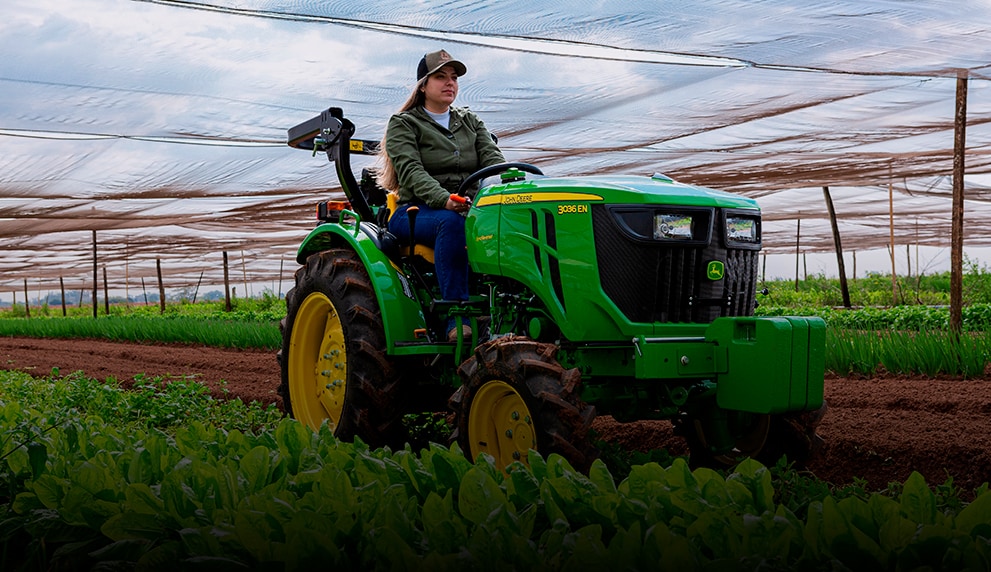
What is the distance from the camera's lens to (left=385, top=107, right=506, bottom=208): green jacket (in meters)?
4.03

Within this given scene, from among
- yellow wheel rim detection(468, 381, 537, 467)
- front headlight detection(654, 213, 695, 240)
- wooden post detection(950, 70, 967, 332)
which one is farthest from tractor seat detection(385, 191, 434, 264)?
wooden post detection(950, 70, 967, 332)

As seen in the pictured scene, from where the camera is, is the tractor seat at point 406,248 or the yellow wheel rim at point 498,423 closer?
the yellow wheel rim at point 498,423

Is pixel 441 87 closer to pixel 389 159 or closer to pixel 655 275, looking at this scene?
pixel 389 159

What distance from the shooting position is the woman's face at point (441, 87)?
423 centimetres

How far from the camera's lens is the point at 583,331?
3467mm

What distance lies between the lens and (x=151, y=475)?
2.71 metres

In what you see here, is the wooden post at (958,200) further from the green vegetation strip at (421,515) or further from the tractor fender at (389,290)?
the green vegetation strip at (421,515)

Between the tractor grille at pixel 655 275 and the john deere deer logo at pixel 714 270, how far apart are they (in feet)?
0.05

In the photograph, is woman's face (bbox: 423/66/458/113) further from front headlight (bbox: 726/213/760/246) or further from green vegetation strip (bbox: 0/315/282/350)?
green vegetation strip (bbox: 0/315/282/350)

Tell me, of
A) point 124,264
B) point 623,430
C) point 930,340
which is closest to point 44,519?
point 623,430

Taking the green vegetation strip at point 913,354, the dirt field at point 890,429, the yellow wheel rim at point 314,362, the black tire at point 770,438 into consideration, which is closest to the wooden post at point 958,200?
the green vegetation strip at point 913,354

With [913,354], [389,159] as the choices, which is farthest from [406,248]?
[913,354]

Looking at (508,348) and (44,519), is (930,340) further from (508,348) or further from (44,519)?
(44,519)

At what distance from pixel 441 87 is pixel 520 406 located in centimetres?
161
